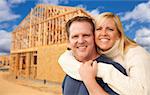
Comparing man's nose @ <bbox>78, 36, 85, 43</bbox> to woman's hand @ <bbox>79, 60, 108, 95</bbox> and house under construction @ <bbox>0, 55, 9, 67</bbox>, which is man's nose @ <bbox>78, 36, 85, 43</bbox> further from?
house under construction @ <bbox>0, 55, 9, 67</bbox>

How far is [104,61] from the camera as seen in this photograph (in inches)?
64.1

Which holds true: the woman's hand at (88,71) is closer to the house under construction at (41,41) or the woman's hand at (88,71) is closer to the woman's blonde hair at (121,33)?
the woman's blonde hair at (121,33)

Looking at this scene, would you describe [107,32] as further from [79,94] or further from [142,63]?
[79,94]

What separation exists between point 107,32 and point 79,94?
0.40 m

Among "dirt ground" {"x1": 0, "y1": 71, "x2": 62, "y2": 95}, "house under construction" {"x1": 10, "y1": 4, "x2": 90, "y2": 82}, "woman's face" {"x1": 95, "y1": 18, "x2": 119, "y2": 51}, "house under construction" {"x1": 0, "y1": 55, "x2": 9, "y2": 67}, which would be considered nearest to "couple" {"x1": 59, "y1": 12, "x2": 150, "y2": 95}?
"woman's face" {"x1": 95, "y1": 18, "x2": 119, "y2": 51}

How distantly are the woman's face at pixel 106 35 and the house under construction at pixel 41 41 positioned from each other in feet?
41.3

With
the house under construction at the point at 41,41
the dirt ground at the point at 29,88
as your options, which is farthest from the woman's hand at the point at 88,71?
the house under construction at the point at 41,41

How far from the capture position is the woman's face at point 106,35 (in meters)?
1.64

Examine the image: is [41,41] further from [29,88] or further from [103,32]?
[103,32]

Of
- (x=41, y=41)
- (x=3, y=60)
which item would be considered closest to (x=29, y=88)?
(x=41, y=41)

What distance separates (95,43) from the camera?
168 cm

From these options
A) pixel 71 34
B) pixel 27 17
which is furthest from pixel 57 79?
pixel 71 34

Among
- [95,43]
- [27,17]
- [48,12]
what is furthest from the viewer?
[27,17]

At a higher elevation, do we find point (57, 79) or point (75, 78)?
point (75, 78)
